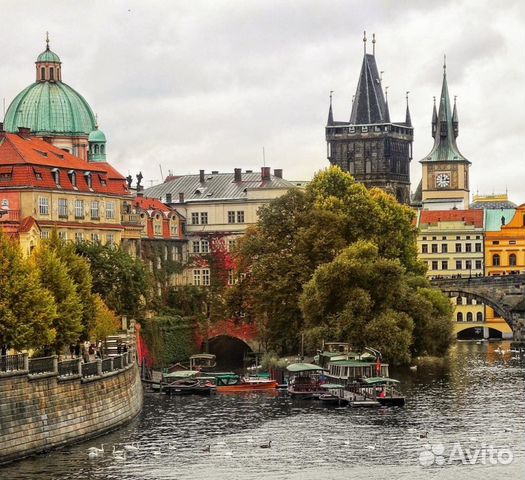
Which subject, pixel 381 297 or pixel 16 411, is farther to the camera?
pixel 381 297

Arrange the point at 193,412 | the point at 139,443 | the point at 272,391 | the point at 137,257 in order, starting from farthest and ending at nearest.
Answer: the point at 137,257 → the point at 272,391 → the point at 193,412 → the point at 139,443

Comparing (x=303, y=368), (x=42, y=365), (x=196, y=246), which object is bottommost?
(x=303, y=368)

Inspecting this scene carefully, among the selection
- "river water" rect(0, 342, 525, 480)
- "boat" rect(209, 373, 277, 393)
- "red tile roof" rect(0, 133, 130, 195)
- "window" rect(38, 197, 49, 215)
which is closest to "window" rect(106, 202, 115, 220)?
"red tile roof" rect(0, 133, 130, 195)

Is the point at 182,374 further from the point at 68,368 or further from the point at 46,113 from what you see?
the point at 46,113

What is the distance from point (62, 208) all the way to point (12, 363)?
53.4 meters

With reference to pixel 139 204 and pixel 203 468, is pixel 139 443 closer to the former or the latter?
pixel 203 468

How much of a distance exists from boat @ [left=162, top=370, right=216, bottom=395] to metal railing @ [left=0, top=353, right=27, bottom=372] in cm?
3370

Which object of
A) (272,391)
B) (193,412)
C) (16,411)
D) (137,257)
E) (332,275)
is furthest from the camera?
(137,257)

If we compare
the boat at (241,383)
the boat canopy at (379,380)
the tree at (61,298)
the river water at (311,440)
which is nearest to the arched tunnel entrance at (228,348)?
the boat at (241,383)

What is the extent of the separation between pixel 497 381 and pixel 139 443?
41.5 m

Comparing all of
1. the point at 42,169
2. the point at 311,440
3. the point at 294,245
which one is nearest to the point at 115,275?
the point at 42,169

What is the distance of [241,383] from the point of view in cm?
11669

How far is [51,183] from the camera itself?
422 ft

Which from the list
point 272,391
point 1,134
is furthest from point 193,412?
point 1,134
